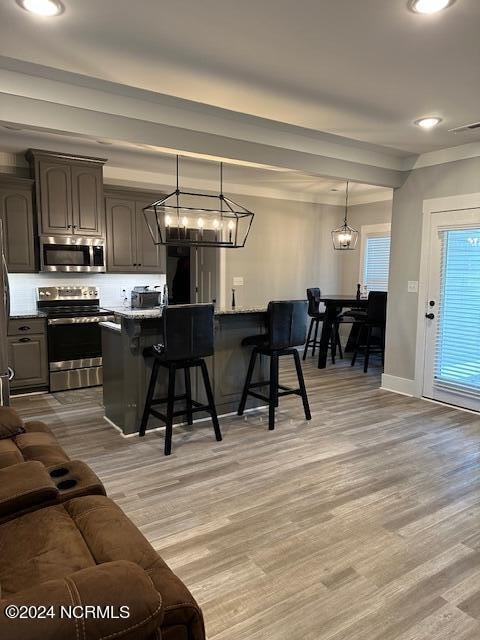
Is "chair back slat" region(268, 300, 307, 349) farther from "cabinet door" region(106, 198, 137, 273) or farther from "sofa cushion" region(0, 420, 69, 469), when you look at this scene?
"cabinet door" region(106, 198, 137, 273)

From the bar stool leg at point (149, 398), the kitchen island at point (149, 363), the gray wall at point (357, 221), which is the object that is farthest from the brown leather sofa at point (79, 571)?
the gray wall at point (357, 221)

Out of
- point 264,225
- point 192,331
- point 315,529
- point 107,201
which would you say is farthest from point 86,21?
point 264,225

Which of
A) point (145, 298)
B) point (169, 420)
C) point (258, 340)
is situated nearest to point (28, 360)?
point (145, 298)

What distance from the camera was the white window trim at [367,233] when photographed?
7348 millimetres

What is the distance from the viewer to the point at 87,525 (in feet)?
4.99

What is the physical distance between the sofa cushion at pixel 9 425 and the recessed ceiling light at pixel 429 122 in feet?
12.1

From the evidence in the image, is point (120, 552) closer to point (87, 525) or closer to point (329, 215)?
point (87, 525)

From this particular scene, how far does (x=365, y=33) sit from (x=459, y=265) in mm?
2812

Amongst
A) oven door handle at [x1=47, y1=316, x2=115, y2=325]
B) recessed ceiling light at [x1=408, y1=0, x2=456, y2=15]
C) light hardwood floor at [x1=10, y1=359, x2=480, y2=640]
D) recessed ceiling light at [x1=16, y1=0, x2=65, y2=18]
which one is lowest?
light hardwood floor at [x1=10, y1=359, x2=480, y2=640]

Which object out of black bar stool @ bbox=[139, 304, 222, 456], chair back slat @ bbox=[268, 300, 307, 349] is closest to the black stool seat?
chair back slat @ bbox=[268, 300, 307, 349]

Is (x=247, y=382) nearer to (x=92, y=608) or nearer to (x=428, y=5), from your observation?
(x=428, y=5)

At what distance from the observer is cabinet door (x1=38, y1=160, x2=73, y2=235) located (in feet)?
16.3

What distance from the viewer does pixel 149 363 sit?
3871 mm

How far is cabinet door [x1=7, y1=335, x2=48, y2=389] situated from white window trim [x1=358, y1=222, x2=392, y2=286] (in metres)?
5.31
